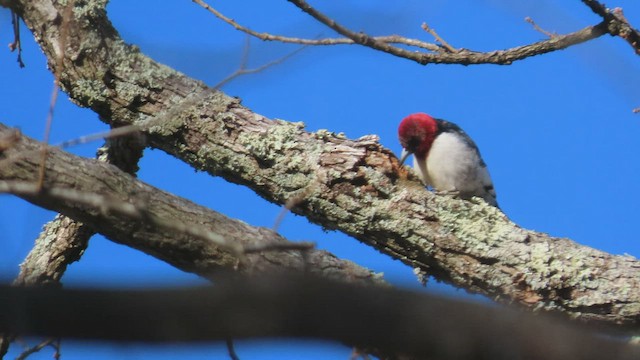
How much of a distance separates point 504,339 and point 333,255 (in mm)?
2096

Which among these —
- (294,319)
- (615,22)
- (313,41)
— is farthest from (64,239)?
(294,319)

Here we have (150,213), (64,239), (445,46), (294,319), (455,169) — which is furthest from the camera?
(455,169)

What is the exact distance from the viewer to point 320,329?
160 cm

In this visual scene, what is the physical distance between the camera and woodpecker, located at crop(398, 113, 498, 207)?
5.38 meters

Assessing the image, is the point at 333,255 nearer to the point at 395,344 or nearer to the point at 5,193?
the point at 5,193

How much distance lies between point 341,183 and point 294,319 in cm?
268

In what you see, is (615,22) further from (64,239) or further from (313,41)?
(64,239)

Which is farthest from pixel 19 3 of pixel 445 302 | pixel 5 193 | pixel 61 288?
pixel 445 302

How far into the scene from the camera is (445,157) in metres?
5.55

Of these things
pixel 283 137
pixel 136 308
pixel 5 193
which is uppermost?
pixel 283 137

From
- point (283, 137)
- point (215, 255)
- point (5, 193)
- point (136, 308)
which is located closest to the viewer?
point (136, 308)

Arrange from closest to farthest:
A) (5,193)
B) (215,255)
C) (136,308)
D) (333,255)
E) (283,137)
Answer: (136,308) < (5,193) < (215,255) < (333,255) < (283,137)

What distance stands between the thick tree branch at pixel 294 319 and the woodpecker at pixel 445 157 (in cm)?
341

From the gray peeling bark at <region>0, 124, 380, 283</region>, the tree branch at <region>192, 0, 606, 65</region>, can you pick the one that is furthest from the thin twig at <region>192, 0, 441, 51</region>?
the gray peeling bark at <region>0, 124, 380, 283</region>
